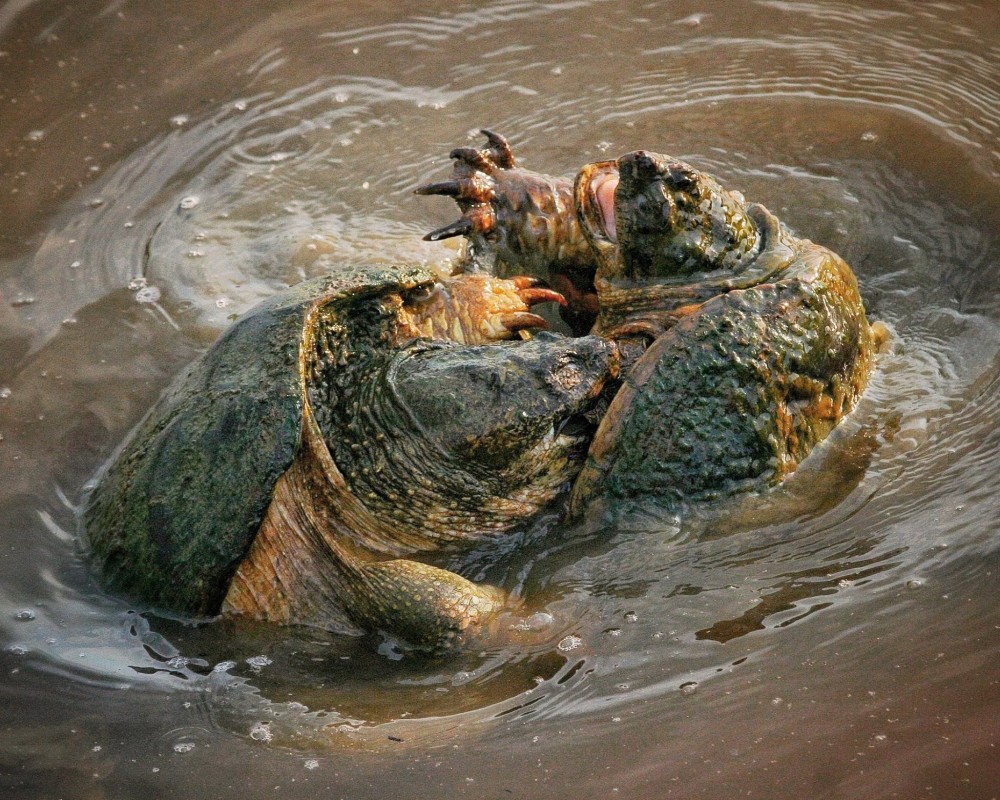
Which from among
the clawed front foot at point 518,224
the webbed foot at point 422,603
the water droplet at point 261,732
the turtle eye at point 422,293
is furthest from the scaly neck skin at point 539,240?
the water droplet at point 261,732

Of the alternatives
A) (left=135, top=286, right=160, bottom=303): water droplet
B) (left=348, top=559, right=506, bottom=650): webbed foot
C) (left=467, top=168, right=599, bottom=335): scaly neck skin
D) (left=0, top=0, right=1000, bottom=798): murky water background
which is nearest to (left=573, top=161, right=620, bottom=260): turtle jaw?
(left=467, top=168, right=599, bottom=335): scaly neck skin

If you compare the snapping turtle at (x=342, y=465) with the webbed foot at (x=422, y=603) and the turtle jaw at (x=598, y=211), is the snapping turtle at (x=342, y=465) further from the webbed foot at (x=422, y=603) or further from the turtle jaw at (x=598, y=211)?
the turtle jaw at (x=598, y=211)

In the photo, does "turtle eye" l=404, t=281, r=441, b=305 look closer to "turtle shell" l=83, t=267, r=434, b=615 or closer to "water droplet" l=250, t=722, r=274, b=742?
"turtle shell" l=83, t=267, r=434, b=615

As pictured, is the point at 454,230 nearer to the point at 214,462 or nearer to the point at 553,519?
the point at 553,519

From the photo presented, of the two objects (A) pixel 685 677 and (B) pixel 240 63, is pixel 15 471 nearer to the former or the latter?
(A) pixel 685 677

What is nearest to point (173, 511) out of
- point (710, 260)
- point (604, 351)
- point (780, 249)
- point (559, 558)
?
point (559, 558)

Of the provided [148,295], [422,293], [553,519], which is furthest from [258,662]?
[148,295]
